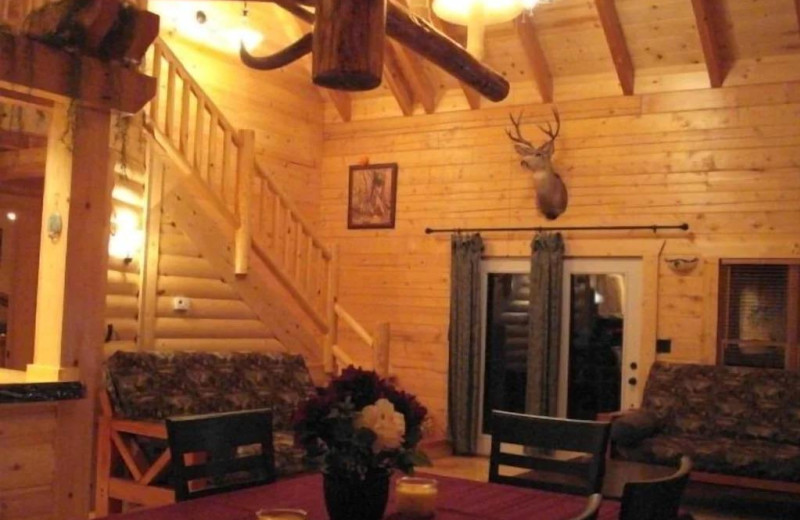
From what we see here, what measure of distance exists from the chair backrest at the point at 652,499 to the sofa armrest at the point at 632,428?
4320 mm

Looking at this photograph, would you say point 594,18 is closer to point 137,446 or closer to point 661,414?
point 661,414

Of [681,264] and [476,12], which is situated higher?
[476,12]

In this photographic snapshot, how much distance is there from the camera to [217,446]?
114 inches

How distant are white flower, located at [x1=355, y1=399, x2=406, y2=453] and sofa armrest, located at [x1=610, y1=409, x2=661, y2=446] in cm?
426

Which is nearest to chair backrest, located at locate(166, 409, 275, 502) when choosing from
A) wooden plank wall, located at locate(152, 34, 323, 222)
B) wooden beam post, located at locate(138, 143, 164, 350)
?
wooden beam post, located at locate(138, 143, 164, 350)

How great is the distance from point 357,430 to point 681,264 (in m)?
5.61

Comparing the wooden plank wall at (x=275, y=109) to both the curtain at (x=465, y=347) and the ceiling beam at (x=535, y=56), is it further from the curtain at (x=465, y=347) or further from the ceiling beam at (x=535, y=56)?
the ceiling beam at (x=535, y=56)

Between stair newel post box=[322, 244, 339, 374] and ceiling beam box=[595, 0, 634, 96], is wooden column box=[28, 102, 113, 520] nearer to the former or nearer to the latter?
stair newel post box=[322, 244, 339, 374]

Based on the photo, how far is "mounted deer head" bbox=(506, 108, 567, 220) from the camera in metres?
7.91

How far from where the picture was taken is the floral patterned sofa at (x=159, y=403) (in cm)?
522

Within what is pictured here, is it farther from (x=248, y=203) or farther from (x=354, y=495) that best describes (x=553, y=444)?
(x=248, y=203)

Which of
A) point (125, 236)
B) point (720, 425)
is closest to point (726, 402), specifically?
point (720, 425)

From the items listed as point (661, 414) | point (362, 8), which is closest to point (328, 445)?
point (362, 8)

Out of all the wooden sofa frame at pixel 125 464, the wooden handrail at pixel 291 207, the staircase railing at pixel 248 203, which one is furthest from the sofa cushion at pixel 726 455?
the wooden sofa frame at pixel 125 464
